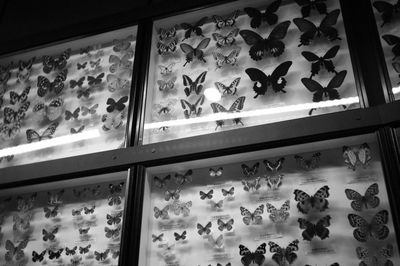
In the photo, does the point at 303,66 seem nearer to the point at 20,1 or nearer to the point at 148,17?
the point at 148,17

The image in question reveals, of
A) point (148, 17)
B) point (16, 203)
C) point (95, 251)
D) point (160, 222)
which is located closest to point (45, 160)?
point (16, 203)

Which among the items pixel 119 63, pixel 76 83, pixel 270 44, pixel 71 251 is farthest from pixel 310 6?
pixel 71 251

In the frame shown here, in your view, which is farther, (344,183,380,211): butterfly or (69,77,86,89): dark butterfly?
(69,77,86,89): dark butterfly

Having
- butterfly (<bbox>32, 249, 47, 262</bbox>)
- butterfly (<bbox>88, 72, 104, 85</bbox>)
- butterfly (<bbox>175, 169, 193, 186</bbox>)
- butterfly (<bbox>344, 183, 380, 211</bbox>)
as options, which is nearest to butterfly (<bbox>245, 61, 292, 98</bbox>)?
butterfly (<bbox>175, 169, 193, 186</bbox>)

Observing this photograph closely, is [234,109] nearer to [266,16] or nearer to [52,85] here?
[266,16]

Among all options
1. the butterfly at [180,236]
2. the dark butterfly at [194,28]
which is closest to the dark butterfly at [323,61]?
the dark butterfly at [194,28]

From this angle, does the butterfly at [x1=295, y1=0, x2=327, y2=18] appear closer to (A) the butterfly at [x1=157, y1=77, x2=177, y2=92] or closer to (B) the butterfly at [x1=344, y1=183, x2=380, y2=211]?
(A) the butterfly at [x1=157, y1=77, x2=177, y2=92]

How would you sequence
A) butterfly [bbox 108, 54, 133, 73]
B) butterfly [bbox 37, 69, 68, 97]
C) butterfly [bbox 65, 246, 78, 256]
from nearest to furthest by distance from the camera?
1. butterfly [bbox 65, 246, 78, 256]
2. butterfly [bbox 108, 54, 133, 73]
3. butterfly [bbox 37, 69, 68, 97]

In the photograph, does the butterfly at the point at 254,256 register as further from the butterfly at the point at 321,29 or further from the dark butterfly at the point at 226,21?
the dark butterfly at the point at 226,21
